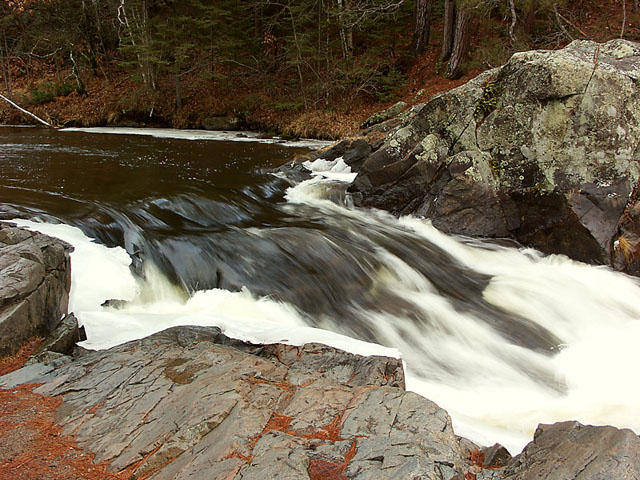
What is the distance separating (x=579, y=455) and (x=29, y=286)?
4262 millimetres

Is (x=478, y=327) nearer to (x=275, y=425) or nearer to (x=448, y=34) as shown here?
(x=275, y=425)

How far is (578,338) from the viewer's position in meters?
5.13

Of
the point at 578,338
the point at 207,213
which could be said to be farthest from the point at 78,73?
the point at 578,338

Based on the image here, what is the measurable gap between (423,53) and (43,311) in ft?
64.0

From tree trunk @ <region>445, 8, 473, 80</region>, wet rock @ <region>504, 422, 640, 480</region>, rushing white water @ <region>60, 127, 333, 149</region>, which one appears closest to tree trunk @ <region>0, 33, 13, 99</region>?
rushing white water @ <region>60, 127, 333, 149</region>

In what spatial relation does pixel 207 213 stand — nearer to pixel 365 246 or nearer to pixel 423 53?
pixel 365 246

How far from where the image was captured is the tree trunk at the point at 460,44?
15.9 meters

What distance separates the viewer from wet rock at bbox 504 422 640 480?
1985 mm

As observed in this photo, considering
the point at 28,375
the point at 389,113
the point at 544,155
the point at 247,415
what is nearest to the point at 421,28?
the point at 389,113

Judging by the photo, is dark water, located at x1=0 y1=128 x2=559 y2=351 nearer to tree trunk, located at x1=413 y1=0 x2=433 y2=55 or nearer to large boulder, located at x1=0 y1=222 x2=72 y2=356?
large boulder, located at x1=0 y1=222 x2=72 y2=356

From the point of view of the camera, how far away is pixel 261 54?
2361 cm

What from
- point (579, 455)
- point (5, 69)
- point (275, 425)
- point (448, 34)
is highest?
point (448, 34)

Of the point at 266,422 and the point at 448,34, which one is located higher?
the point at 448,34

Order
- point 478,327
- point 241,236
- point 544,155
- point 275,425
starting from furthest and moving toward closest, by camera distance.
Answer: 1. point 544,155
2. point 241,236
3. point 478,327
4. point 275,425
